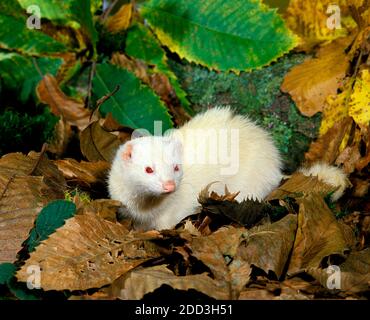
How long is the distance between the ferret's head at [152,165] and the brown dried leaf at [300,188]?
0.47 meters

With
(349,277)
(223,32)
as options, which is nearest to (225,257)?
(349,277)

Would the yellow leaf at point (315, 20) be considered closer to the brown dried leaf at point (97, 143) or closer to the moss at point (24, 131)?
the brown dried leaf at point (97, 143)

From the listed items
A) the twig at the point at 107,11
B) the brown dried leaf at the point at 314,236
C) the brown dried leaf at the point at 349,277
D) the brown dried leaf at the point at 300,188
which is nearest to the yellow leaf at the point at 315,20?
the brown dried leaf at the point at 300,188

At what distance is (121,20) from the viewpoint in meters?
3.50

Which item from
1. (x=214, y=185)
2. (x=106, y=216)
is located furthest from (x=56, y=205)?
(x=214, y=185)

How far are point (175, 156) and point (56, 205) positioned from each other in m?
0.59

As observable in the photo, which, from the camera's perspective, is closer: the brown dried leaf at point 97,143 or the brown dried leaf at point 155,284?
the brown dried leaf at point 155,284

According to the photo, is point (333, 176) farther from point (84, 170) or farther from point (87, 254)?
point (87, 254)

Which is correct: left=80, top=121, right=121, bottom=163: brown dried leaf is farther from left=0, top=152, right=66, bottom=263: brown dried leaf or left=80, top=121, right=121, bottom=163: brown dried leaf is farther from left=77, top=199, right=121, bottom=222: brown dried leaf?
left=77, top=199, right=121, bottom=222: brown dried leaf

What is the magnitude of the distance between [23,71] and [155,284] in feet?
6.77

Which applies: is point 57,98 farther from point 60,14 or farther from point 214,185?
point 214,185

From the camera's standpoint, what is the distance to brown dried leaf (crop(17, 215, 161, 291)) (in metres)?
1.88

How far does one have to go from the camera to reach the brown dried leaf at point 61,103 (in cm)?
316

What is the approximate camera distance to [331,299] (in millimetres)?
1866
